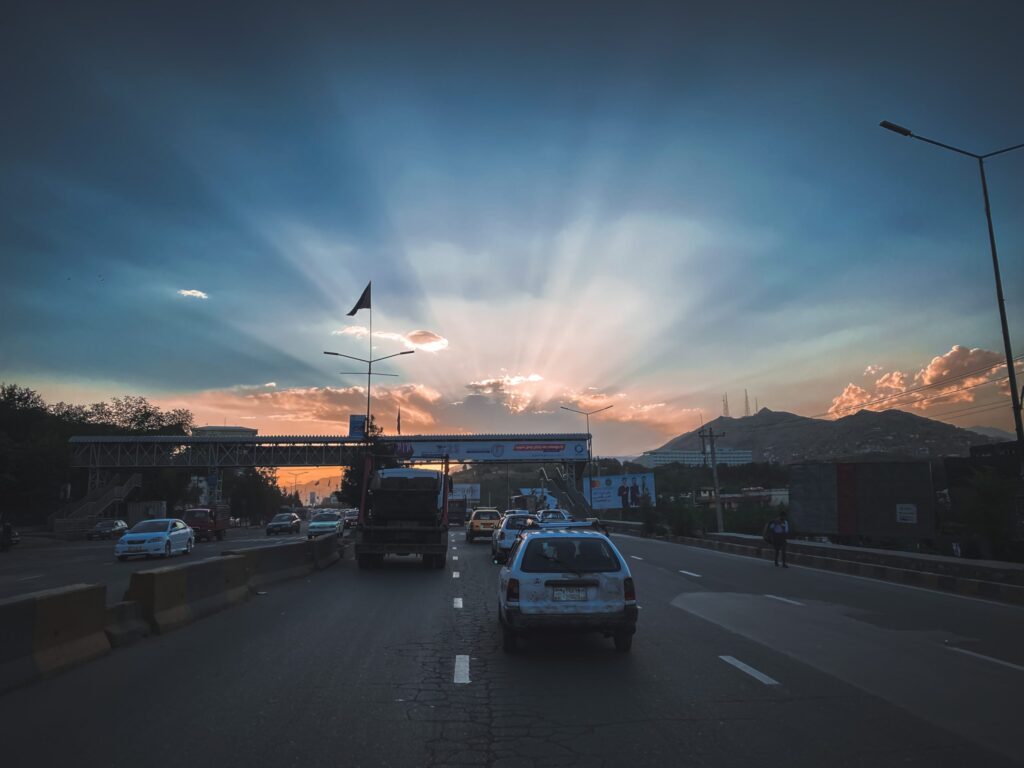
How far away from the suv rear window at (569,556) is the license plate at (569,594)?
0.84ft

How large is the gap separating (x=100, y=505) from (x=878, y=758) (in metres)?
Result: 73.6

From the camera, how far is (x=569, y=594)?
9.51 meters

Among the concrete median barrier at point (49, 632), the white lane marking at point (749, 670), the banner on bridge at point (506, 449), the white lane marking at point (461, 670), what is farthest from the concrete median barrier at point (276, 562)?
the banner on bridge at point (506, 449)

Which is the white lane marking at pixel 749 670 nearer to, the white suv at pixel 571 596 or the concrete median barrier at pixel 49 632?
the white suv at pixel 571 596

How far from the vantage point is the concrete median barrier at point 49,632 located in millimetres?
7551

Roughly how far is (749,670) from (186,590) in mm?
9039

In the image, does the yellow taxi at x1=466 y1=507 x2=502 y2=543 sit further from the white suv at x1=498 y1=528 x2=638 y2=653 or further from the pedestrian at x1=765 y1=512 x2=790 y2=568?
the white suv at x1=498 y1=528 x2=638 y2=653

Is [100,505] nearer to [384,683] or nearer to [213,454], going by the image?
[213,454]

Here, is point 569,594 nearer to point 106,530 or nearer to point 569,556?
point 569,556

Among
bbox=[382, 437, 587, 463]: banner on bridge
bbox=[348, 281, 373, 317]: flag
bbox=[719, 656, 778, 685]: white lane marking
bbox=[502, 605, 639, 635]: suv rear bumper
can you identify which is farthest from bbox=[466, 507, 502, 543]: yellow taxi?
bbox=[382, 437, 587, 463]: banner on bridge

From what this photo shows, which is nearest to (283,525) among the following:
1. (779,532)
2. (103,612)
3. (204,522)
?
(204,522)

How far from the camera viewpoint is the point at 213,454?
76188 mm

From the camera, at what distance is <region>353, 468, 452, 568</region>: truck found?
909 inches

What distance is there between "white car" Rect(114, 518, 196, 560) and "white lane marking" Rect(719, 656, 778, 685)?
25.1 m
